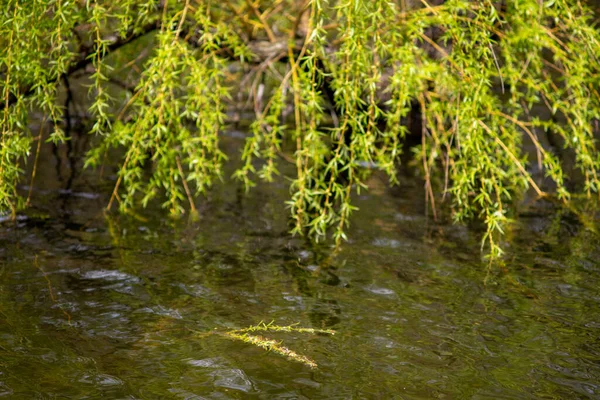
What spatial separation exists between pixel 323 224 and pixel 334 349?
3.03 ft

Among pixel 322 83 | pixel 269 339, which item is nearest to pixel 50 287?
pixel 269 339

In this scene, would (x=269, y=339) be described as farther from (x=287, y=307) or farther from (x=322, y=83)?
(x=322, y=83)

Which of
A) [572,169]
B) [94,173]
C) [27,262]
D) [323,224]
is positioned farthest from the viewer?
[572,169]

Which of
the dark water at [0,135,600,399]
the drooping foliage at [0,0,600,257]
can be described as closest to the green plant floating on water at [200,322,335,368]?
the dark water at [0,135,600,399]

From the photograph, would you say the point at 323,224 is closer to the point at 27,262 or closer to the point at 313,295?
the point at 313,295

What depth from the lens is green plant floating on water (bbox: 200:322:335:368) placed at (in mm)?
3975

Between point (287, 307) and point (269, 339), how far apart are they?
1.79 ft

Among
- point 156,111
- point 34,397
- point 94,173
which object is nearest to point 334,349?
point 34,397

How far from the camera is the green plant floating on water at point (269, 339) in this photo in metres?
3.97

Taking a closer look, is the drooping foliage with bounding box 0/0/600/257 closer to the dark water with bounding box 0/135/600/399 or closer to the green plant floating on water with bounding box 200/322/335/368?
the dark water with bounding box 0/135/600/399

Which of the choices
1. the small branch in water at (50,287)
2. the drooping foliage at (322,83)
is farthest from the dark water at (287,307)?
the drooping foliage at (322,83)

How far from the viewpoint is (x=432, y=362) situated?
3959 mm

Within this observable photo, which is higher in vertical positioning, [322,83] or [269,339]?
[322,83]

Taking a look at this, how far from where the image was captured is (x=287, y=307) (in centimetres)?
471
